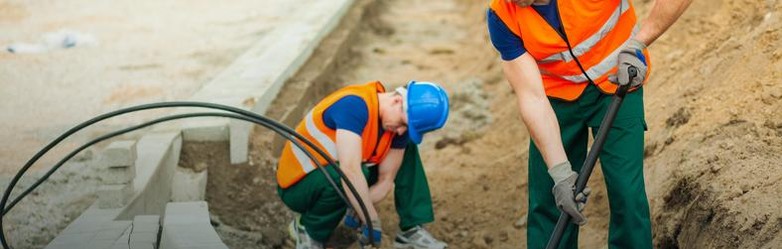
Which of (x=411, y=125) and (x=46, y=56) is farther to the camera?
(x=46, y=56)

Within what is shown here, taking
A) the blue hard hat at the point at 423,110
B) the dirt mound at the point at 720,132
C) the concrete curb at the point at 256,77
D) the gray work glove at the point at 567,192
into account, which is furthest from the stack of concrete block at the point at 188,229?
the dirt mound at the point at 720,132

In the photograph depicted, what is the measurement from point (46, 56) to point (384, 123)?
4.79 meters

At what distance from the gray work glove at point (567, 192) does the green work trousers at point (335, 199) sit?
1.46m

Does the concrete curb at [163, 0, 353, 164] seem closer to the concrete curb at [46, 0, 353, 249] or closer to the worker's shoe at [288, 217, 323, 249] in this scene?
the concrete curb at [46, 0, 353, 249]

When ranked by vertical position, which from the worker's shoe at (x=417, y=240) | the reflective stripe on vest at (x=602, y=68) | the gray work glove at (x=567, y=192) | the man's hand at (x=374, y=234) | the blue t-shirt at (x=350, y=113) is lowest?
the worker's shoe at (x=417, y=240)

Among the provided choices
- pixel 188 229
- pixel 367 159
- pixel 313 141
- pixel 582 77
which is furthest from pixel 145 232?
pixel 582 77

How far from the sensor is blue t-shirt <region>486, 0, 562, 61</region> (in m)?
4.32

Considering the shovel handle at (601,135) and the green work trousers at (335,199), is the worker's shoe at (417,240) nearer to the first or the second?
the green work trousers at (335,199)

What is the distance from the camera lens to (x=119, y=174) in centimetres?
527

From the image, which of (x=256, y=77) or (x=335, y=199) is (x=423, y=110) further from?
(x=256, y=77)

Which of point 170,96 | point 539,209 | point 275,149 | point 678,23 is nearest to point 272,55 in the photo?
point 170,96

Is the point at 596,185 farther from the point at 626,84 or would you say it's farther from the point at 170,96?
the point at 170,96

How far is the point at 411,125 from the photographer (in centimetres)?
536

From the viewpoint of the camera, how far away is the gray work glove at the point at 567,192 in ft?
13.9
